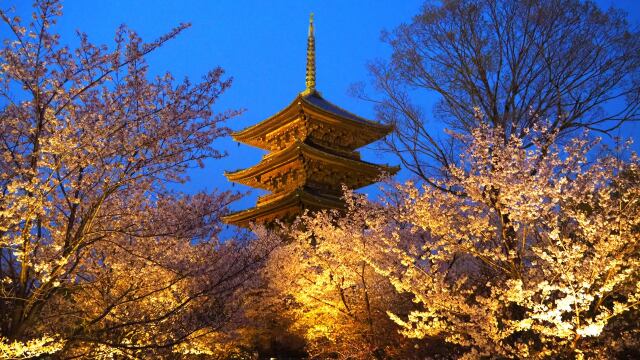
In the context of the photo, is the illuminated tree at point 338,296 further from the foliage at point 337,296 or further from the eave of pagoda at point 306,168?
the eave of pagoda at point 306,168

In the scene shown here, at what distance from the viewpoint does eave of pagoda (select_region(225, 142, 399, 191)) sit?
64.2 ft

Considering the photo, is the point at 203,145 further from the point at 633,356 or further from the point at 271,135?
the point at 271,135

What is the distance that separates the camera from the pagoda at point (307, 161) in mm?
19469

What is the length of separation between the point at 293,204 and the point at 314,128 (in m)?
3.62

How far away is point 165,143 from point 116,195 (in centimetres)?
238

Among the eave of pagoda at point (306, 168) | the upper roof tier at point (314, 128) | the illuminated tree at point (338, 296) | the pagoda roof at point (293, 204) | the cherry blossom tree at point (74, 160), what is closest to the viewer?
the cherry blossom tree at point (74, 160)

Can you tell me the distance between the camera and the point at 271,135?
881 inches

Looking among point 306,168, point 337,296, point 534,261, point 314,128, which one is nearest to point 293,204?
point 306,168

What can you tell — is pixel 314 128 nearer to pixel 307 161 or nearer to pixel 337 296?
pixel 307 161

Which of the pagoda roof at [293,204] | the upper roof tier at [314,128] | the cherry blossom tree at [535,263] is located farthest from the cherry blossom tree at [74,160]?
the upper roof tier at [314,128]

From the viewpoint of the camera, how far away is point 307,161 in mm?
20094

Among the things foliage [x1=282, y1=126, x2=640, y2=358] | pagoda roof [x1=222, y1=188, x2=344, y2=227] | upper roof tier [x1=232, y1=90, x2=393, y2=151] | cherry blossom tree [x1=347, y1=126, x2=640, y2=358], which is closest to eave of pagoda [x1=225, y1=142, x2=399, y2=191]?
upper roof tier [x1=232, y1=90, x2=393, y2=151]

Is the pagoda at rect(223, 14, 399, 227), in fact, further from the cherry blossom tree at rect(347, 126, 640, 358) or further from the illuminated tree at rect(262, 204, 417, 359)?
the cherry blossom tree at rect(347, 126, 640, 358)

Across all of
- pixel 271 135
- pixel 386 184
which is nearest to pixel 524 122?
pixel 386 184
